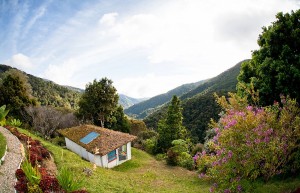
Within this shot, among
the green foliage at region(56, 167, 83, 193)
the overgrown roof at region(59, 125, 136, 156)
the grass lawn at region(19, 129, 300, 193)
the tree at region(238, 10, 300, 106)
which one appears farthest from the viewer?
the overgrown roof at region(59, 125, 136, 156)

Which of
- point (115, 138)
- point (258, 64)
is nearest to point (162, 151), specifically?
point (115, 138)

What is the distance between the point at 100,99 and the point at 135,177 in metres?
23.8

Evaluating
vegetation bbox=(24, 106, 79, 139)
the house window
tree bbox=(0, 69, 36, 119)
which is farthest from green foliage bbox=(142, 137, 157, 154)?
tree bbox=(0, 69, 36, 119)

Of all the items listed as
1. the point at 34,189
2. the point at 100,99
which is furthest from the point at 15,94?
the point at 34,189

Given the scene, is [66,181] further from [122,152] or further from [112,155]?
[122,152]

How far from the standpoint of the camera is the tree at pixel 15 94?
40688mm

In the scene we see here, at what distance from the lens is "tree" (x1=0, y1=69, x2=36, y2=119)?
40.7 metres

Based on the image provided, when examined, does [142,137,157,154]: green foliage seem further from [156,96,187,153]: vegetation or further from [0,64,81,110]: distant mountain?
[0,64,81,110]: distant mountain

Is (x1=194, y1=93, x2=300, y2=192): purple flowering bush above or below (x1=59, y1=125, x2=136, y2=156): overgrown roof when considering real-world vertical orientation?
above

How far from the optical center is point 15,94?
41469 mm

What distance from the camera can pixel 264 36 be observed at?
16062 mm

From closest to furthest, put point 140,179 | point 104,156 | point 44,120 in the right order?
point 140,179 → point 104,156 → point 44,120

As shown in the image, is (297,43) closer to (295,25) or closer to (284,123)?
(295,25)

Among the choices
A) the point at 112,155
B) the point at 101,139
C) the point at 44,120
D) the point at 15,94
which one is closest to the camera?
the point at 112,155
